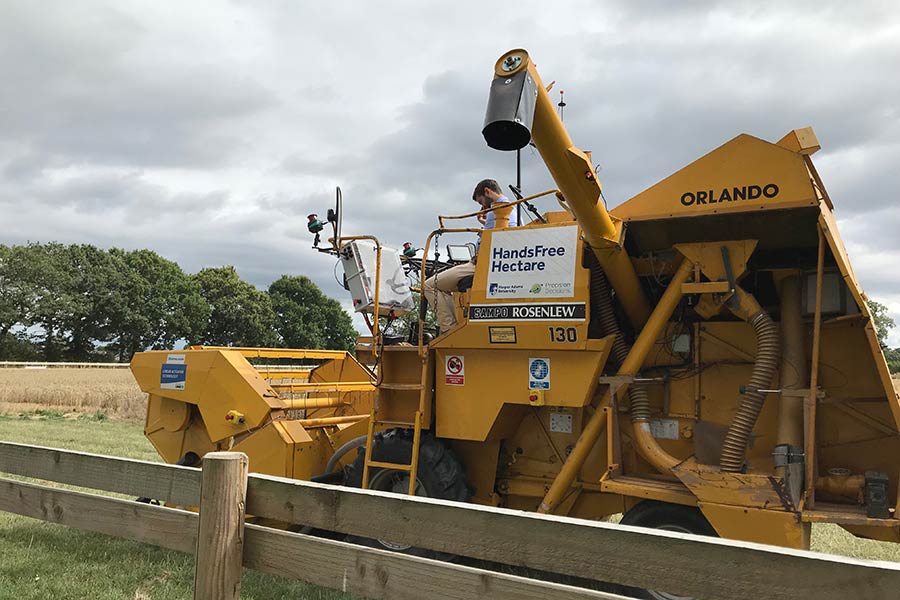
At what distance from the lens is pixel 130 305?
167ft

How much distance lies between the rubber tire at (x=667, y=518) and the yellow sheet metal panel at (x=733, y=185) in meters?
1.99

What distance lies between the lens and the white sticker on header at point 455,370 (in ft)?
18.2

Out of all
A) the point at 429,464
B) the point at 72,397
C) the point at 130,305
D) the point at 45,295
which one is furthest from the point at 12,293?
the point at 429,464

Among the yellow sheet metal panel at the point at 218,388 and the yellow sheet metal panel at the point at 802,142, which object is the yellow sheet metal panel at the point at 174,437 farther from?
the yellow sheet metal panel at the point at 802,142

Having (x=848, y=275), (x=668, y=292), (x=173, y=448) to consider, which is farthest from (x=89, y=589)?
(x=848, y=275)

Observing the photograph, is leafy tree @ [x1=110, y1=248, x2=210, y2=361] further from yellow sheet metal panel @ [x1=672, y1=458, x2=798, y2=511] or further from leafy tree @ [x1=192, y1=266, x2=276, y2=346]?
yellow sheet metal panel @ [x1=672, y1=458, x2=798, y2=511]

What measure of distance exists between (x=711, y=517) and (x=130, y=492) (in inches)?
133

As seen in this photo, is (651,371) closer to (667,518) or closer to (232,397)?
(667,518)

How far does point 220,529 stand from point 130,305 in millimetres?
53561

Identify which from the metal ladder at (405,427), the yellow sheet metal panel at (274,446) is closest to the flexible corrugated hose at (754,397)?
the metal ladder at (405,427)

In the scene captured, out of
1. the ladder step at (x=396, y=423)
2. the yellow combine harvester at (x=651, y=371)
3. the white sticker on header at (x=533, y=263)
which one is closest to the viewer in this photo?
the yellow combine harvester at (x=651, y=371)

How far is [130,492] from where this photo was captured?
2.98 metres

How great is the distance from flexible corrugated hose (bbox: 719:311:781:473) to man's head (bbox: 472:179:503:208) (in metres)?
2.59

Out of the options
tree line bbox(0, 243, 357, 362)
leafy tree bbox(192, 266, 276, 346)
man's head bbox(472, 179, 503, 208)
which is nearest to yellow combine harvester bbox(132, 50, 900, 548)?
man's head bbox(472, 179, 503, 208)
